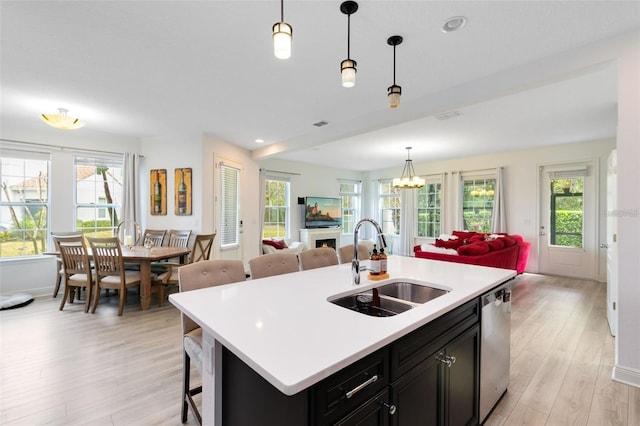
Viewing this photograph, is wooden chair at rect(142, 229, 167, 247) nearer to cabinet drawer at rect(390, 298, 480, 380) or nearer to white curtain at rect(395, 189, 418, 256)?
cabinet drawer at rect(390, 298, 480, 380)

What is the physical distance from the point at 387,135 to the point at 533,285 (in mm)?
3736

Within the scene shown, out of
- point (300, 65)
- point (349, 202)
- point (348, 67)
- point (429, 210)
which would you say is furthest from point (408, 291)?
point (349, 202)

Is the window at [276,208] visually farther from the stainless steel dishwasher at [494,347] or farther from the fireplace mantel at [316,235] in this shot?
the stainless steel dishwasher at [494,347]

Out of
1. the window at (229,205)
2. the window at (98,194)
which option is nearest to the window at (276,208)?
the window at (229,205)

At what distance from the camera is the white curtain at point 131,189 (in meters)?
5.23

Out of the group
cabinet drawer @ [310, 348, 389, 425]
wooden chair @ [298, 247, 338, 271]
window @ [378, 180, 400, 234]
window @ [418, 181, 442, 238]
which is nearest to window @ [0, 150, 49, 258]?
wooden chair @ [298, 247, 338, 271]

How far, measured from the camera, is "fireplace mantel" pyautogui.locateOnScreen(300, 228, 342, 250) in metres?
7.85

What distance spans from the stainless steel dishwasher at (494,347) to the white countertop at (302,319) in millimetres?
114

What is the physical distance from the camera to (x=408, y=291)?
6.51 ft

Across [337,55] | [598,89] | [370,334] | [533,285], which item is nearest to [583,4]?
[337,55]

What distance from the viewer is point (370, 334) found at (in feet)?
3.61

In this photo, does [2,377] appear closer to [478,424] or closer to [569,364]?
[478,424]

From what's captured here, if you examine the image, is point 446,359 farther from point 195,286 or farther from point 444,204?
point 444,204

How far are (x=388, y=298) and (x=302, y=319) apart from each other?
2.24ft
